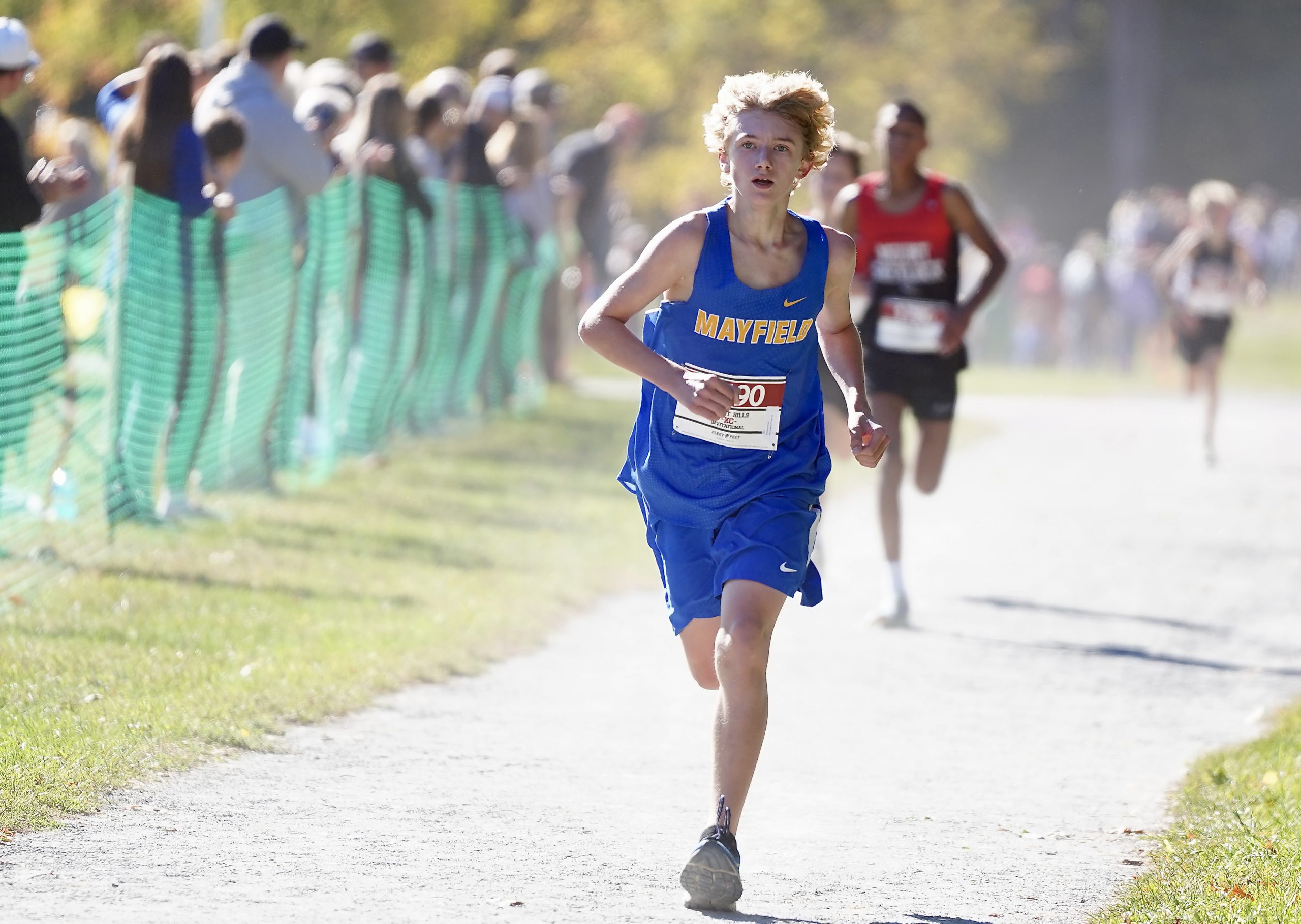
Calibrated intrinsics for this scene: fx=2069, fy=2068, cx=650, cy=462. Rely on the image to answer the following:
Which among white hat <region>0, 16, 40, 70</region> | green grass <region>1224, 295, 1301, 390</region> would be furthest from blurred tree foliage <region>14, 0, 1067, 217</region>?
white hat <region>0, 16, 40, 70</region>

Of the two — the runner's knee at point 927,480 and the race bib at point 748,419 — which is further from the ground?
the race bib at point 748,419

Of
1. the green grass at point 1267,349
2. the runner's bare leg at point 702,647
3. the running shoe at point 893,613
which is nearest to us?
the runner's bare leg at point 702,647

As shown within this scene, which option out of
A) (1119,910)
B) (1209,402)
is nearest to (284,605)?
(1119,910)

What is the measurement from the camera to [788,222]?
5.20 metres

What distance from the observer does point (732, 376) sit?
199 inches

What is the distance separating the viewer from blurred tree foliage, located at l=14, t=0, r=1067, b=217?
21.9m

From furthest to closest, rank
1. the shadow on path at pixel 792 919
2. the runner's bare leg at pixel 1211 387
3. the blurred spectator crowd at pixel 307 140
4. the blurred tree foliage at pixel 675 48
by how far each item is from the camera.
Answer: the blurred tree foliage at pixel 675 48 → the runner's bare leg at pixel 1211 387 → the blurred spectator crowd at pixel 307 140 → the shadow on path at pixel 792 919

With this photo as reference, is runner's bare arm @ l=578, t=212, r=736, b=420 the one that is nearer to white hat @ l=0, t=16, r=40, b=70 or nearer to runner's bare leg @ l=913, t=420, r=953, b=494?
white hat @ l=0, t=16, r=40, b=70

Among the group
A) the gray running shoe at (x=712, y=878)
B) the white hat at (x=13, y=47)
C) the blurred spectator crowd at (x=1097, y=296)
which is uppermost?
the white hat at (x=13, y=47)

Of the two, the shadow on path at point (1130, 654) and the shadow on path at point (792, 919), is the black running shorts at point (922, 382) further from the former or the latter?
the shadow on path at point (792, 919)

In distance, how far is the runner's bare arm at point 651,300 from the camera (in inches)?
191

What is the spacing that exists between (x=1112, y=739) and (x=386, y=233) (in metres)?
6.68

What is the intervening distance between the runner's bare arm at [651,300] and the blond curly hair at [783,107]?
190 mm

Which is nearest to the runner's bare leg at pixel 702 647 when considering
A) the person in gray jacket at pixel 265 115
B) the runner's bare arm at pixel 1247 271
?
the person in gray jacket at pixel 265 115
